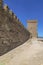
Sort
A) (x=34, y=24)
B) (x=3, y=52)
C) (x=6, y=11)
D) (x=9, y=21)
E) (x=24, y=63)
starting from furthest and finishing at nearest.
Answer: (x=34, y=24) < (x=9, y=21) < (x=6, y=11) < (x=3, y=52) < (x=24, y=63)

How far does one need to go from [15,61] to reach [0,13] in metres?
3.10

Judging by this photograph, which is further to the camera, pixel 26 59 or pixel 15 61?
pixel 26 59

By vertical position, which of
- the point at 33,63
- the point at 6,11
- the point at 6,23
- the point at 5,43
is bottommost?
the point at 33,63

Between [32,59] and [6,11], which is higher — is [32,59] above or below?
below

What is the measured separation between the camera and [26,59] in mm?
11180

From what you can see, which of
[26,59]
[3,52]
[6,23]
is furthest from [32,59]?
[6,23]

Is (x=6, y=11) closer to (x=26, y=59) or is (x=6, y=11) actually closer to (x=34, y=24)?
(x=26, y=59)

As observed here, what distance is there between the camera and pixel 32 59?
11.2 meters

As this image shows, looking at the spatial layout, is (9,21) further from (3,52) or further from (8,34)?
(3,52)

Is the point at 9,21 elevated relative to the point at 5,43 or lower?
elevated

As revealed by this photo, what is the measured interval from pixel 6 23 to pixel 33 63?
3388 mm

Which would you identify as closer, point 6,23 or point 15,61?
point 15,61

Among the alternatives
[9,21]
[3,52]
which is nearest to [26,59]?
[3,52]

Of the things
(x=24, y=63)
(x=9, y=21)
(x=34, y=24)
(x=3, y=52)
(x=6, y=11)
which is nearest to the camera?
(x=24, y=63)
